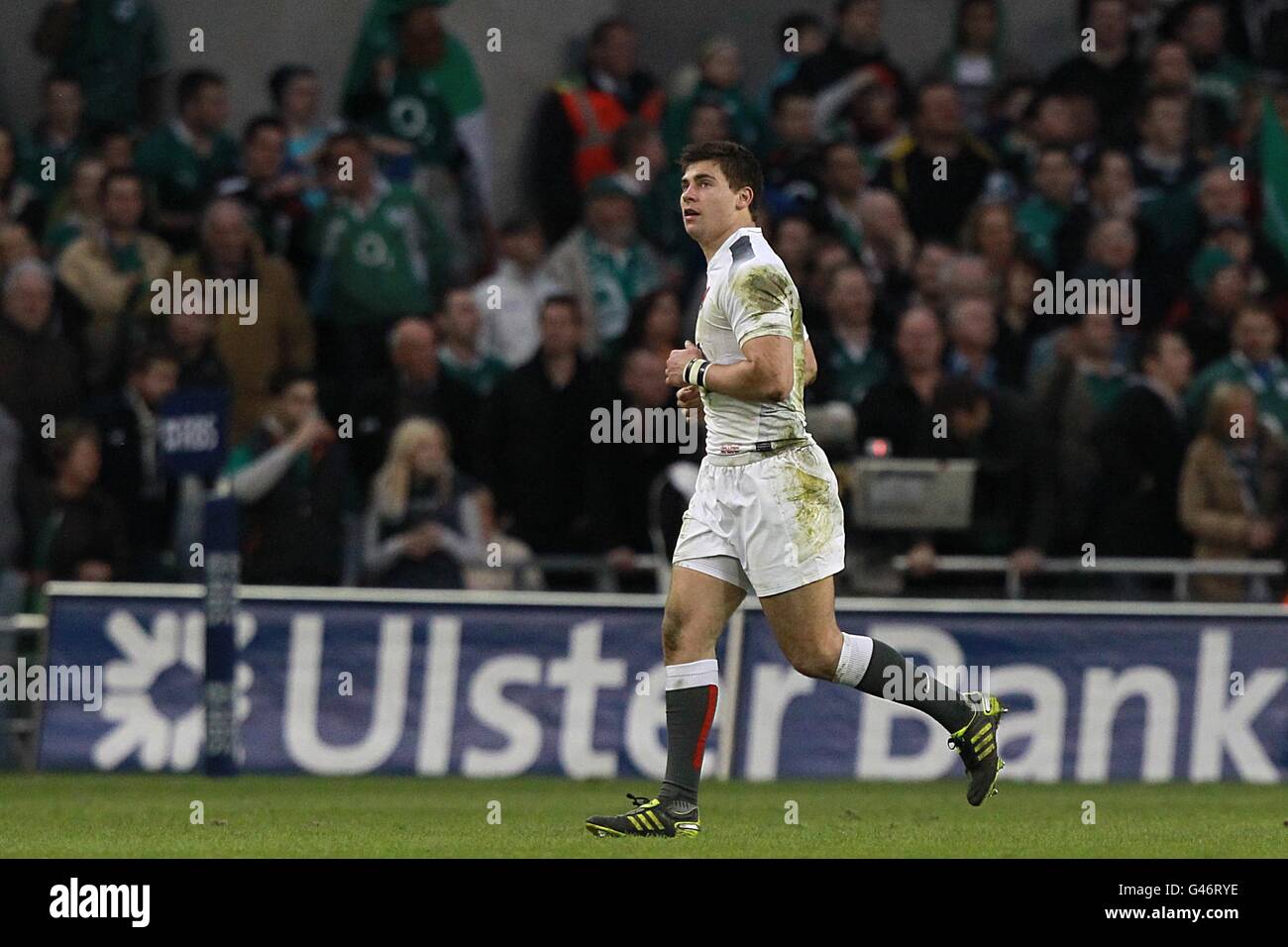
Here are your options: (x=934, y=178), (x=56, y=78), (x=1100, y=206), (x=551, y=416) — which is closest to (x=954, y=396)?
(x=551, y=416)

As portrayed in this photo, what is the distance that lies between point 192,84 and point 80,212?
1.16 metres

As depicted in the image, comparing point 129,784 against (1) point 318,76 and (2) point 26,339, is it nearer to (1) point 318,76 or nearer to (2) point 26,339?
(2) point 26,339

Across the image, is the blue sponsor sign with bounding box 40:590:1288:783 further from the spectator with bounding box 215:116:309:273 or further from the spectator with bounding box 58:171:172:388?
the spectator with bounding box 215:116:309:273

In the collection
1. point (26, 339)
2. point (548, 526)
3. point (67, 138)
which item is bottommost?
point (548, 526)

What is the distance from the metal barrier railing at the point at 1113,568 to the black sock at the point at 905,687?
17.5ft

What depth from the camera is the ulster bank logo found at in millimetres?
14000

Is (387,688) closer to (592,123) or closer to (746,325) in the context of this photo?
(592,123)

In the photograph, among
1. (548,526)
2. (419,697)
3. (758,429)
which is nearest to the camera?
(758,429)

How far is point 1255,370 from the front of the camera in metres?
15.7

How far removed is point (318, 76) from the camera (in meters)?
17.6

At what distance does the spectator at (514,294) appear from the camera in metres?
15.8

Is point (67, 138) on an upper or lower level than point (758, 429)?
upper

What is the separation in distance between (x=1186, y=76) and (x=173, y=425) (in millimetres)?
8275
